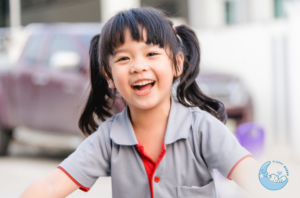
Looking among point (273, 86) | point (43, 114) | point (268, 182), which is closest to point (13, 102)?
point (43, 114)

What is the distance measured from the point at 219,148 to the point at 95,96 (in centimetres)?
77

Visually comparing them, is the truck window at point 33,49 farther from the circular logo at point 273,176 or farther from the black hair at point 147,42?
the circular logo at point 273,176

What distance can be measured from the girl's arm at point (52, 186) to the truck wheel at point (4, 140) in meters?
4.41

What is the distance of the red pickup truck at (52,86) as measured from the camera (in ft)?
17.6

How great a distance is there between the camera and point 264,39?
764 cm

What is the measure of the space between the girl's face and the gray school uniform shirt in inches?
6.9

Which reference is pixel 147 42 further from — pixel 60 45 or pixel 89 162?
pixel 60 45

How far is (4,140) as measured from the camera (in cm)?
616

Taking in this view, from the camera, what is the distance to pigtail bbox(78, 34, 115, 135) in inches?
90.5

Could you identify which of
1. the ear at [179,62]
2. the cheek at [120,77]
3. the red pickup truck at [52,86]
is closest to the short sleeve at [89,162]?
the cheek at [120,77]

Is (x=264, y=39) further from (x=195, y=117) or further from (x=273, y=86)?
(x=195, y=117)

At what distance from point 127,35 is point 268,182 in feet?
2.69

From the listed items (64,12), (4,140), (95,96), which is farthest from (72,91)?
(64,12)

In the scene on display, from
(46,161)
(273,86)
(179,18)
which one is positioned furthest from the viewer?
(179,18)
